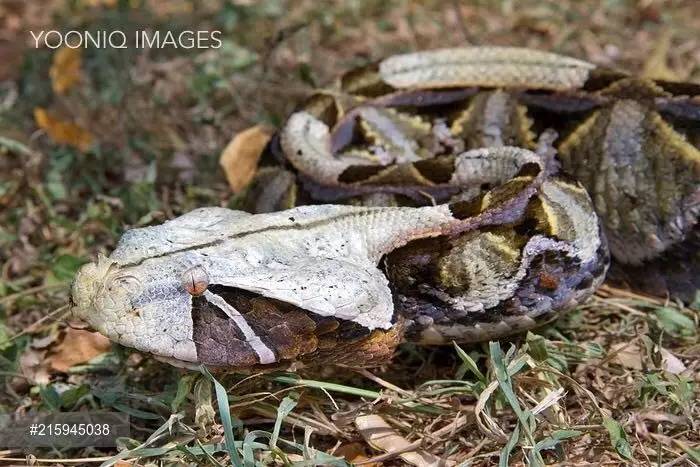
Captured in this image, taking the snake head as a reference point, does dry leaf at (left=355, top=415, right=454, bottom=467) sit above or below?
below

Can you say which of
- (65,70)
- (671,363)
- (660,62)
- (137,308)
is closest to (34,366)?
(137,308)

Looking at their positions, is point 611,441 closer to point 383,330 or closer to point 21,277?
point 383,330

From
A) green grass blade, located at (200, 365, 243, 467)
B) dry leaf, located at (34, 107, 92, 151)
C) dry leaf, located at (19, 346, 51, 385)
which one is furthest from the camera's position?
dry leaf, located at (34, 107, 92, 151)

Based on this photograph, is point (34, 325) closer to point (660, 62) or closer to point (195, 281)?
point (195, 281)

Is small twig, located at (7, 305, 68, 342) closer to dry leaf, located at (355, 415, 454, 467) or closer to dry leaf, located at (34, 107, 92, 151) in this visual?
dry leaf, located at (355, 415, 454, 467)

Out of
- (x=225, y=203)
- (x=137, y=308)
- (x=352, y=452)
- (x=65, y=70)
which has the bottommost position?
(x=352, y=452)

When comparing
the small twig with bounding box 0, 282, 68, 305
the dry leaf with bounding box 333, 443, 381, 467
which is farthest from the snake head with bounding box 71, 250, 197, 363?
the small twig with bounding box 0, 282, 68, 305
